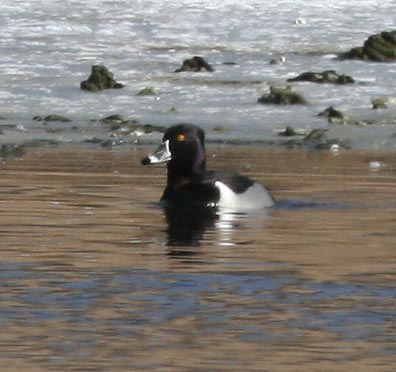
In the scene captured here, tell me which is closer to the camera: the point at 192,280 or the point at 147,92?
the point at 192,280

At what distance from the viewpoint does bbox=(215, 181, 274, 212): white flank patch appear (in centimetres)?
1217

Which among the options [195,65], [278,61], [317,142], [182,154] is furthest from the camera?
[278,61]

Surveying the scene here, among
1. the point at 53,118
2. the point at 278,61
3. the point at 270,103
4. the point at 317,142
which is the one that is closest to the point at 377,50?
the point at 278,61

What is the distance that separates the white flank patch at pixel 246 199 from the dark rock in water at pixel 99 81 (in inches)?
407

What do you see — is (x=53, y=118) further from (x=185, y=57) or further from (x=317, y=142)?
(x=185, y=57)

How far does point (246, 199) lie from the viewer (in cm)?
1226

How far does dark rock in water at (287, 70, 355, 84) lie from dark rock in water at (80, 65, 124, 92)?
2.27m

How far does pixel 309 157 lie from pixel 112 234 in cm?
635

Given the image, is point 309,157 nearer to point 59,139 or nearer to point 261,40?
point 59,139

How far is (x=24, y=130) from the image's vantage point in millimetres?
19156

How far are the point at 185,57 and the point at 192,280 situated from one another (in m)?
17.1

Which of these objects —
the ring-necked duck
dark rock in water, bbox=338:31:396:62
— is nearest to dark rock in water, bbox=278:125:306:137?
the ring-necked duck

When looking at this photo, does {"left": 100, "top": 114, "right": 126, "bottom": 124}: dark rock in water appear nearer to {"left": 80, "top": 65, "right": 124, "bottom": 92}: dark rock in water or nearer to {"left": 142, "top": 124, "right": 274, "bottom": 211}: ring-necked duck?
{"left": 80, "top": 65, "right": 124, "bottom": 92}: dark rock in water

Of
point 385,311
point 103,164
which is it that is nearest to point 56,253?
point 385,311
